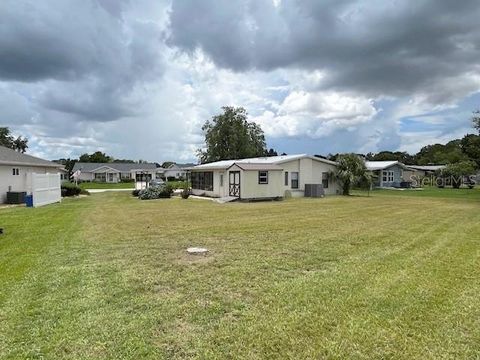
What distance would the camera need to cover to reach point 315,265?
7055 mm

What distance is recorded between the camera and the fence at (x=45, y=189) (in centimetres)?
1989

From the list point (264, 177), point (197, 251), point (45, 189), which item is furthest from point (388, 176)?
point (197, 251)

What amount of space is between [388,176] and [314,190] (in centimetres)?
1946

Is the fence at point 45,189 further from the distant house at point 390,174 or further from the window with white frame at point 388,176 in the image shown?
the window with white frame at point 388,176

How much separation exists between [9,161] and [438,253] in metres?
22.4

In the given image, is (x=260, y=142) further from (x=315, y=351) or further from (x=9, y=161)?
(x=315, y=351)

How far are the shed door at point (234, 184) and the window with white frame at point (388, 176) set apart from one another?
2442 centimetres

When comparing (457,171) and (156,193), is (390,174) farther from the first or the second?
(156,193)

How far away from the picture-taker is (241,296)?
5.32m

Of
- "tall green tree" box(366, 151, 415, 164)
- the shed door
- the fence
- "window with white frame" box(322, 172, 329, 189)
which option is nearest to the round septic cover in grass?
the fence

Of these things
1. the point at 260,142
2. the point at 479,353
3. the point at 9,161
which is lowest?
the point at 479,353

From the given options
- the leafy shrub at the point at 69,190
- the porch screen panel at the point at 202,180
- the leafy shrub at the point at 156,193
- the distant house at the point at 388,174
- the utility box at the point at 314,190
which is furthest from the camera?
the distant house at the point at 388,174

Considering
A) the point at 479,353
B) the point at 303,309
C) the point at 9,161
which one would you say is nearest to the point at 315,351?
the point at 303,309

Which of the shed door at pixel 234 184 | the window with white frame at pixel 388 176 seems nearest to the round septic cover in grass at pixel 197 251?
the shed door at pixel 234 184
